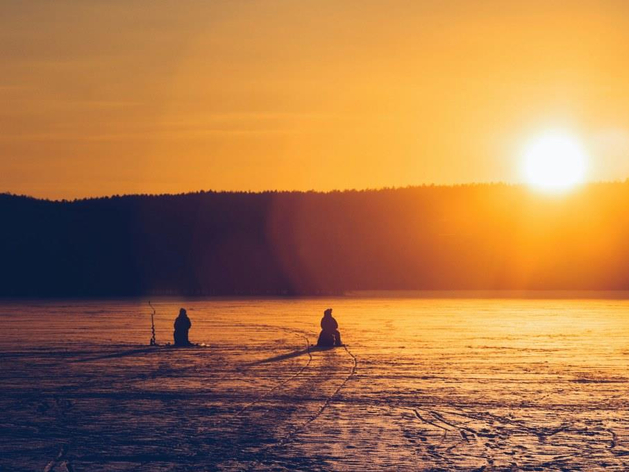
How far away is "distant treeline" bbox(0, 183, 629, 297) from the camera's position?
89188 millimetres

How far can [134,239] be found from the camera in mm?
115312

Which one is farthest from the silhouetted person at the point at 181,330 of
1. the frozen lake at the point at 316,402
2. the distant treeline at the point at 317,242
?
the distant treeline at the point at 317,242

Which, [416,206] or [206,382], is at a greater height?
[416,206]

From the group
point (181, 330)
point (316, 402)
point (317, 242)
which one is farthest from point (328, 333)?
point (317, 242)

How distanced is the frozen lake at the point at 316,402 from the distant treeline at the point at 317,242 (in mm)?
52363

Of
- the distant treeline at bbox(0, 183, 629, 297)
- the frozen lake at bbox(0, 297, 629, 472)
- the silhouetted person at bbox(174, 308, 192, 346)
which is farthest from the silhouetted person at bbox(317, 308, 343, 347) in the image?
the distant treeline at bbox(0, 183, 629, 297)

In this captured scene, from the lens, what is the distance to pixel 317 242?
359ft

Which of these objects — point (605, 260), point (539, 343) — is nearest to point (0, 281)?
point (605, 260)

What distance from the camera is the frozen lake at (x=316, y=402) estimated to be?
1115 cm

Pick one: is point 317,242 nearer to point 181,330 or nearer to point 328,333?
point 328,333

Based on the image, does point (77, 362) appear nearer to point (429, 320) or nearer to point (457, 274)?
point (429, 320)

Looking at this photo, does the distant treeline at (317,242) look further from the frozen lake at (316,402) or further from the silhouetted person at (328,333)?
the frozen lake at (316,402)

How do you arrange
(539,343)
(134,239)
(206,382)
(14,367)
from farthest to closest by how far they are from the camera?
(134,239) → (539,343) → (14,367) → (206,382)

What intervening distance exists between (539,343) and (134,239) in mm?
92426
